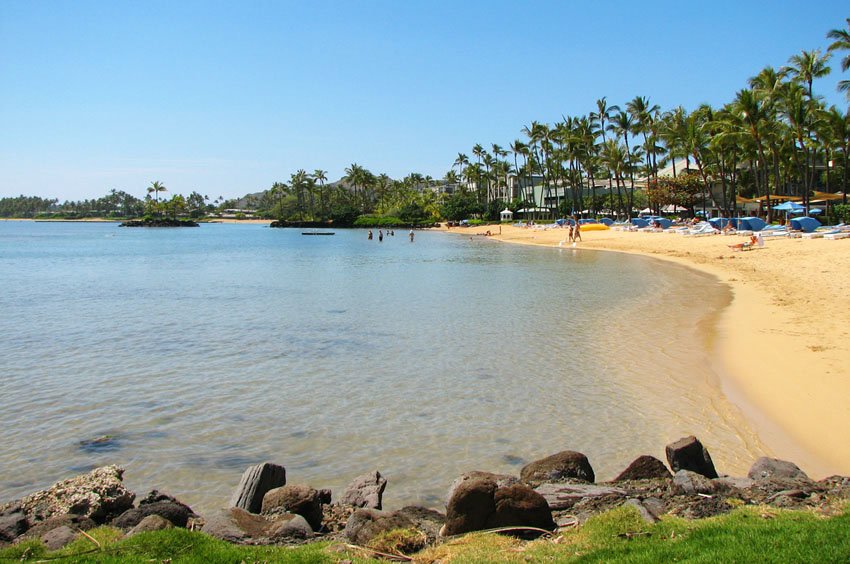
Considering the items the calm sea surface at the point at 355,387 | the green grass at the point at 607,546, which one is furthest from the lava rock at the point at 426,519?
the calm sea surface at the point at 355,387

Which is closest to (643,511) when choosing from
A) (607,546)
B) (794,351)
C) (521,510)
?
(607,546)

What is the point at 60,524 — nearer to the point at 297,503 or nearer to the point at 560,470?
the point at 297,503

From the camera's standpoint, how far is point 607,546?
4363mm

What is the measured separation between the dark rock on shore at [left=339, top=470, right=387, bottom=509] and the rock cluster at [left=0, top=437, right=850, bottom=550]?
1 centimetres

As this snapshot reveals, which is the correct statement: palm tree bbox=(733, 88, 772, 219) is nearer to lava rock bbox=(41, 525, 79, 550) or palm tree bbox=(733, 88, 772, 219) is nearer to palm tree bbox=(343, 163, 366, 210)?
lava rock bbox=(41, 525, 79, 550)

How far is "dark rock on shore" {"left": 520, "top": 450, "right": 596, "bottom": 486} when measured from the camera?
653 cm

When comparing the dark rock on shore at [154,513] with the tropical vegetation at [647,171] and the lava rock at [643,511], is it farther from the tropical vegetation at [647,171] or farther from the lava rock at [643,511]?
the tropical vegetation at [647,171]

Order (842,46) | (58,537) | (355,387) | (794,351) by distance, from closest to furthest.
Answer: (58,537), (355,387), (794,351), (842,46)

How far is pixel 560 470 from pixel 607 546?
2236 millimetres

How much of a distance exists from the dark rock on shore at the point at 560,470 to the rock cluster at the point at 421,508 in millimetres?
12

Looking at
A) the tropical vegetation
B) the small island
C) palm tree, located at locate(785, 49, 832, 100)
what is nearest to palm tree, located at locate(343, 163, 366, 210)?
the tropical vegetation

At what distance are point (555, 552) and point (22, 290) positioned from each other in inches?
1205

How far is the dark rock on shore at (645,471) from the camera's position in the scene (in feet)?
21.5

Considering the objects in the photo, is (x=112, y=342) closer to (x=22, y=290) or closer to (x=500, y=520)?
(x=500, y=520)
